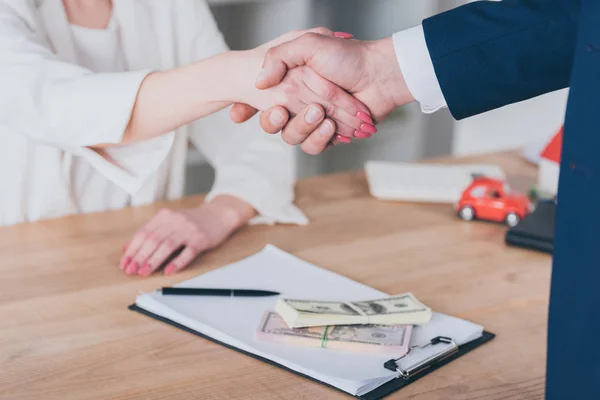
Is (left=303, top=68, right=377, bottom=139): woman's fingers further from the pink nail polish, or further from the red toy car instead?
the red toy car

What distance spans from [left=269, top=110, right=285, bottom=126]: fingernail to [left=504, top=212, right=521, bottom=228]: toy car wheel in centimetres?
46

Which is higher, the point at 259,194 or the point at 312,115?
the point at 312,115

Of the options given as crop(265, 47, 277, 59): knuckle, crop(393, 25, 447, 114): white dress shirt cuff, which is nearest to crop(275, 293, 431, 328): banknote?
crop(393, 25, 447, 114): white dress shirt cuff

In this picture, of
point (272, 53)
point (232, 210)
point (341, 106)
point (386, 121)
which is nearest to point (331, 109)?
point (341, 106)

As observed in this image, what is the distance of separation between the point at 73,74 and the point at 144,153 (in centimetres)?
18

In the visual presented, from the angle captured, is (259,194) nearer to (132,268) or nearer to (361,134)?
(361,134)

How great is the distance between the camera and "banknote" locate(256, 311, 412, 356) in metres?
0.98

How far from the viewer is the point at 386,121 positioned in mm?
3350

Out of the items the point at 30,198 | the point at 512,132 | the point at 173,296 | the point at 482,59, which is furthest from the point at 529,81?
the point at 512,132

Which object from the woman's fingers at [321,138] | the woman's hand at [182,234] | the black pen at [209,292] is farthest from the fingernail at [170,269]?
the woman's fingers at [321,138]

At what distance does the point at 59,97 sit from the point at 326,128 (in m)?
0.44

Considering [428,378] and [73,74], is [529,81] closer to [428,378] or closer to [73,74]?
[428,378]

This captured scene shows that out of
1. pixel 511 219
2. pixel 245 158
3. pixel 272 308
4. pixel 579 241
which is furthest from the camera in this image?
pixel 245 158

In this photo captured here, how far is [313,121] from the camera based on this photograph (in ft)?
4.42
